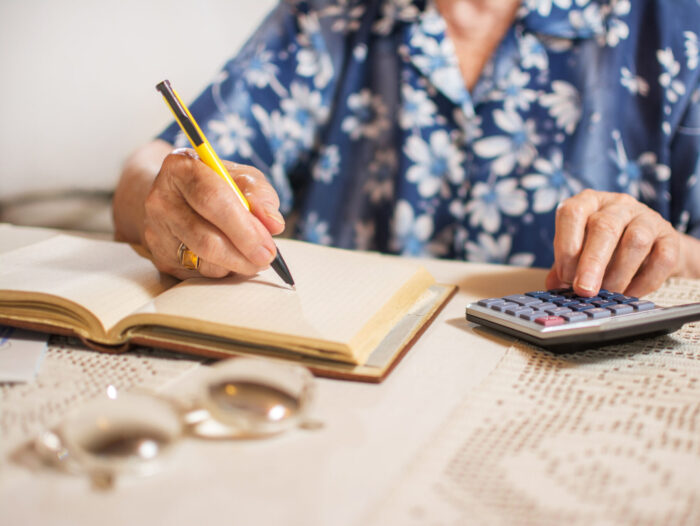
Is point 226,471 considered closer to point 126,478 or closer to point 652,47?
point 126,478

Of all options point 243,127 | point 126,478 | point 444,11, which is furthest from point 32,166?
point 126,478

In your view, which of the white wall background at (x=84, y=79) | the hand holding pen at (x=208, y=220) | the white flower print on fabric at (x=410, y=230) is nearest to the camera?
the hand holding pen at (x=208, y=220)

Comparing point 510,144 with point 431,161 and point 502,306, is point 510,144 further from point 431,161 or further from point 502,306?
point 502,306

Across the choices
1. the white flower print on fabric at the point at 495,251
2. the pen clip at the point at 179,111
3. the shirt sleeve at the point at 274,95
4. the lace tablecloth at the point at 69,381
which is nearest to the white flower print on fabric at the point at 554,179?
the white flower print on fabric at the point at 495,251

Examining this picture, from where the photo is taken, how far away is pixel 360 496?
0.33 meters

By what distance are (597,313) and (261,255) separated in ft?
1.01

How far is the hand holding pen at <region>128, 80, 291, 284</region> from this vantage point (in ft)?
1.89

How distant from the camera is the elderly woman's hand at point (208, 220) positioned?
57 centimetres

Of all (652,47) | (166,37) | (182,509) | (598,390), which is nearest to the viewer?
(182,509)

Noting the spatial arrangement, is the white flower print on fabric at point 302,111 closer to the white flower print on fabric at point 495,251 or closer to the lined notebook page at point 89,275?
the white flower print on fabric at point 495,251

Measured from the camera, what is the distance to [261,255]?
1.89 ft

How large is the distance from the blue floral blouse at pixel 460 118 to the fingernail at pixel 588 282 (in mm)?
477

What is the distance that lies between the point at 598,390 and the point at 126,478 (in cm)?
34

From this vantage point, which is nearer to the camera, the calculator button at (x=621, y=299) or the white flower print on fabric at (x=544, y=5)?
the calculator button at (x=621, y=299)
